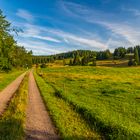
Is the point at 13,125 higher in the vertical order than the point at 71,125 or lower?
higher

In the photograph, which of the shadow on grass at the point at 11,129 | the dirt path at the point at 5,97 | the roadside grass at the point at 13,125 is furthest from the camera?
the dirt path at the point at 5,97

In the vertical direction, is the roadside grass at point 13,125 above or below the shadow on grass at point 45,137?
above

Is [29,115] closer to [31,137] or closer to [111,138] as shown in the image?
[31,137]

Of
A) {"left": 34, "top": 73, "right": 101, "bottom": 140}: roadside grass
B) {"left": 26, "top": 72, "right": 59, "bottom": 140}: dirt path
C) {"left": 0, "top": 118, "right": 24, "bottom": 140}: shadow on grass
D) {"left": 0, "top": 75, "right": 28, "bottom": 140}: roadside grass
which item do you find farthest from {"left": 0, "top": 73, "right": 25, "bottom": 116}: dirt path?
{"left": 34, "top": 73, "right": 101, "bottom": 140}: roadside grass

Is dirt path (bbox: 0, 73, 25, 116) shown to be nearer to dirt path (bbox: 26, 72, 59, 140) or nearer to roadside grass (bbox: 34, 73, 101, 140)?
dirt path (bbox: 26, 72, 59, 140)

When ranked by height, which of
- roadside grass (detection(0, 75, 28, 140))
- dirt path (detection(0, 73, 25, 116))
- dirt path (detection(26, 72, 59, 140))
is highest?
roadside grass (detection(0, 75, 28, 140))

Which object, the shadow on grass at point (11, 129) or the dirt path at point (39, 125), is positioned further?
the dirt path at point (39, 125)

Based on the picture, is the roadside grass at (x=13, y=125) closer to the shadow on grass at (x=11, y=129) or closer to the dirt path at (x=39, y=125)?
the shadow on grass at (x=11, y=129)

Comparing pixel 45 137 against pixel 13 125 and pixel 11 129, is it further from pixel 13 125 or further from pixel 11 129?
pixel 13 125

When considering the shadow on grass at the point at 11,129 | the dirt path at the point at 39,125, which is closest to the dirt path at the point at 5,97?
the dirt path at the point at 39,125

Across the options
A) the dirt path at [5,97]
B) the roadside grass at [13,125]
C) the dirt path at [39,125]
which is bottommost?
the dirt path at [5,97]

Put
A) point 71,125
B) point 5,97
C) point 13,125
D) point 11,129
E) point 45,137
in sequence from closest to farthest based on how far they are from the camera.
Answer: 1. point 45,137
2. point 11,129
3. point 13,125
4. point 71,125
5. point 5,97

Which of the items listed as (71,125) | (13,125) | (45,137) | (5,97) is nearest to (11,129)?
(13,125)

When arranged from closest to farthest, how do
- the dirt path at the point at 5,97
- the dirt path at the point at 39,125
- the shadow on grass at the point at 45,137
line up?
1. the shadow on grass at the point at 45,137
2. the dirt path at the point at 39,125
3. the dirt path at the point at 5,97
